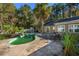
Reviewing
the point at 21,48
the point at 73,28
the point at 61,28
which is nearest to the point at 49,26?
the point at 61,28

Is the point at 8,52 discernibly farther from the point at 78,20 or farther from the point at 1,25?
the point at 78,20

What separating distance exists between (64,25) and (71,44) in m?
0.32

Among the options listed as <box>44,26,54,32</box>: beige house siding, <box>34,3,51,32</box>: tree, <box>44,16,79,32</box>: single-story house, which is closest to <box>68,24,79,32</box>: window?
<box>44,16,79,32</box>: single-story house

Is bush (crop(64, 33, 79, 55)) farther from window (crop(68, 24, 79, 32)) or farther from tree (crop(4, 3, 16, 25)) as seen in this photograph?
tree (crop(4, 3, 16, 25))

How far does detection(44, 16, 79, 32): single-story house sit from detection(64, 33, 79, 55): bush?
0.10 metres

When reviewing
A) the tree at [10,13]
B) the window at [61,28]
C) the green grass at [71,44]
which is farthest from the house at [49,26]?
the tree at [10,13]

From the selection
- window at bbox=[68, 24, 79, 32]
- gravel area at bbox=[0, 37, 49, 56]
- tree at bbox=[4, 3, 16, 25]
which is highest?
tree at bbox=[4, 3, 16, 25]

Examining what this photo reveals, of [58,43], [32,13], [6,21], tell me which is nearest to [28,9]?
[32,13]

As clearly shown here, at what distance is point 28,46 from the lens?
4.40 meters

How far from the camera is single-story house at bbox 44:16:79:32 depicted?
436 centimetres

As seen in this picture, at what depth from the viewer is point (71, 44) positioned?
433cm

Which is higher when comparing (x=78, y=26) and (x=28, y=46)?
(x=78, y=26)

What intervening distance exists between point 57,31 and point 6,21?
0.84 m

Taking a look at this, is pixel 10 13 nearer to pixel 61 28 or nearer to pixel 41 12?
pixel 41 12
